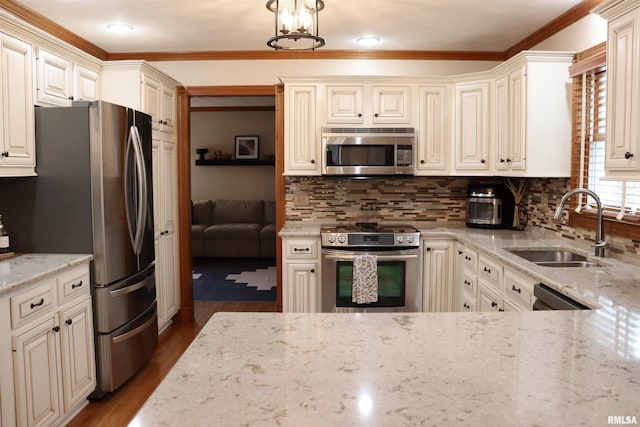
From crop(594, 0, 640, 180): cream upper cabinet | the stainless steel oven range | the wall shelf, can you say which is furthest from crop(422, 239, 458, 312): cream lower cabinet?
the wall shelf

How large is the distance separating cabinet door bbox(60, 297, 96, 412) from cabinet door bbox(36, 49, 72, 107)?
1.18m

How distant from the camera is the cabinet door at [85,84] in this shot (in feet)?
10.5

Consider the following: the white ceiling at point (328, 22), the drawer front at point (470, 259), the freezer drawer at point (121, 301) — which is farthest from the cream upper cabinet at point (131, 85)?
the drawer front at point (470, 259)

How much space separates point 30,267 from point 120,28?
2.00m

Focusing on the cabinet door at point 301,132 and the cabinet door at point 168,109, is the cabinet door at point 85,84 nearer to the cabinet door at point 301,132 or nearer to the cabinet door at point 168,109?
A: the cabinet door at point 168,109

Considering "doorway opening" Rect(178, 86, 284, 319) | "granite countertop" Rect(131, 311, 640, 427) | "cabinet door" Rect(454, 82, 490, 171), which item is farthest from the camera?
"doorway opening" Rect(178, 86, 284, 319)

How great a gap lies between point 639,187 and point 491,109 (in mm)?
1406

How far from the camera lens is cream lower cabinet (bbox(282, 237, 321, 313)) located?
3914 mm

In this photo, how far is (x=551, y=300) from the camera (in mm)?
2109

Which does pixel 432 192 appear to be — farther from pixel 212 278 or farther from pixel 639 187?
pixel 212 278

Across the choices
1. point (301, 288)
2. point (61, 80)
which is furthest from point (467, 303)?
point (61, 80)

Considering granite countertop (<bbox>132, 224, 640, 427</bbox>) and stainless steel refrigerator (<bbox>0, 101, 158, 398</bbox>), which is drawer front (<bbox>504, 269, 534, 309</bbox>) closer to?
granite countertop (<bbox>132, 224, 640, 427</bbox>)

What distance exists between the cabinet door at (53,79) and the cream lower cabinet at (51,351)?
1.01 metres

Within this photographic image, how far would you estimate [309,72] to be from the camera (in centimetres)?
436
